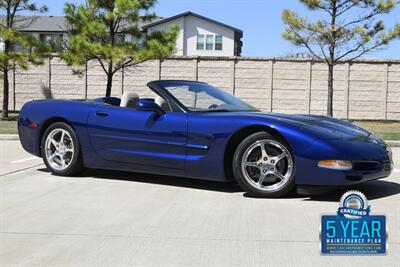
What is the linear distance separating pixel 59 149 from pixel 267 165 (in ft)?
9.31

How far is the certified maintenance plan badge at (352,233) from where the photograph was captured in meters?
3.06

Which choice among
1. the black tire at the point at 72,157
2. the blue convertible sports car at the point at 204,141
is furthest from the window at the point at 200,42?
the black tire at the point at 72,157

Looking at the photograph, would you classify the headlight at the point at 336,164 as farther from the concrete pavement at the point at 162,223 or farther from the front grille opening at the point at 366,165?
the concrete pavement at the point at 162,223

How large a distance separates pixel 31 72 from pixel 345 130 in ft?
62.9

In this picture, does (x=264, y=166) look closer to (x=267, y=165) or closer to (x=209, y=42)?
(x=267, y=165)

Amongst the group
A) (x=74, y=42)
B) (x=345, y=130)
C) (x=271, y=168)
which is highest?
(x=74, y=42)

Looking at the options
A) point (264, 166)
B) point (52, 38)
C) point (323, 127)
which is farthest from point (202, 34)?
point (264, 166)

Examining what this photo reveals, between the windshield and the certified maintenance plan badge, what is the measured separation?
304cm

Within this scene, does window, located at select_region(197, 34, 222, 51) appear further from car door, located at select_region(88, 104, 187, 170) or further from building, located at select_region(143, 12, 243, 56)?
car door, located at select_region(88, 104, 187, 170)

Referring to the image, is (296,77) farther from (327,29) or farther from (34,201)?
(34,201)

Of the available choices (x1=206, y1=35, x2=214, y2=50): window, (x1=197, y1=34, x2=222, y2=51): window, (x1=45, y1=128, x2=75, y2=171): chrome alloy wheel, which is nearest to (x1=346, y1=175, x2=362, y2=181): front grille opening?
(x1=45, y1=128, x2=75, y2=171): chrome alloy wheel

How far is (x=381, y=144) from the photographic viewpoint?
5.61 m

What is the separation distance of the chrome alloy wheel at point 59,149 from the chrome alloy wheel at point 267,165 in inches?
93.8

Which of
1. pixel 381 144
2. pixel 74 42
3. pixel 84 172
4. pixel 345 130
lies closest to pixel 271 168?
pixel 345 130
